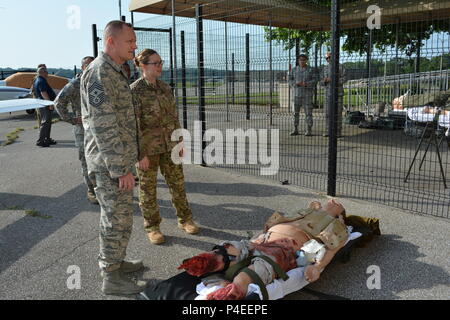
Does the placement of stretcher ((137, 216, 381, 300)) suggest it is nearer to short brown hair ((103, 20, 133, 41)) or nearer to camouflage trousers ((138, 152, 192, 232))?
camouflage trousers ((138, 152, 192, 232))

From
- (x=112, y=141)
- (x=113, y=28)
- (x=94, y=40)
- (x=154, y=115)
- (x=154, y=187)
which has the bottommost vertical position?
(x=154, y=187)

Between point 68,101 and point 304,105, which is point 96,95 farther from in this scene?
point 304,105

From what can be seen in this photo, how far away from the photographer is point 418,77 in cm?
563

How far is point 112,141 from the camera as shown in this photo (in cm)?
290

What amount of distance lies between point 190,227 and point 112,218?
1.36m

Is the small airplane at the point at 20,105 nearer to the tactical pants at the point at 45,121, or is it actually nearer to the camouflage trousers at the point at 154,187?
the camouflage trousers at the point at 154,187

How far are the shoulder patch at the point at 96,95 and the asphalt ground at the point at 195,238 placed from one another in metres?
1.52

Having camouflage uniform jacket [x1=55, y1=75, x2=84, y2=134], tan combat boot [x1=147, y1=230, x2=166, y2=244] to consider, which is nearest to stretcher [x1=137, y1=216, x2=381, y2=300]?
tan combat boot [x1=147, y1=230, x2=166, y2=244]

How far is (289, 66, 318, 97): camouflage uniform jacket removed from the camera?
8.41 metres

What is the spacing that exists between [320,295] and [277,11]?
24.1 feet

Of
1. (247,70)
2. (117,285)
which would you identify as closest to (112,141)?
(117,285)

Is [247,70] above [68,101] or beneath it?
above

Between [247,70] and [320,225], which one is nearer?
[320,225]

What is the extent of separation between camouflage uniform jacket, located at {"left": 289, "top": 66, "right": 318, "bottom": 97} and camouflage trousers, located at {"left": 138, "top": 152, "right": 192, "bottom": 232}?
475cm
